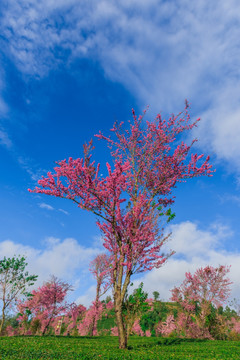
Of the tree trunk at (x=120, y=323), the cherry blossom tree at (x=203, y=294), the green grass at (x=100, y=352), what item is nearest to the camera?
the green grass at (x=100, y=352)

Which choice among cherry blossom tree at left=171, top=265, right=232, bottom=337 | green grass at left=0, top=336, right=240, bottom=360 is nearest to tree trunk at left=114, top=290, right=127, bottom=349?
green grass at left=0, top=336, right=240, bottom=360

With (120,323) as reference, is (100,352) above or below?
below

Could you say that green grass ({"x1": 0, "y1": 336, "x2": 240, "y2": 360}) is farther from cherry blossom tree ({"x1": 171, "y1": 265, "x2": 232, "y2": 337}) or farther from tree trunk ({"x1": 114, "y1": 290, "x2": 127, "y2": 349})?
cherry blossom tree ({"x1": 171, "y1": 265, "x2": 232, "y2": 337})

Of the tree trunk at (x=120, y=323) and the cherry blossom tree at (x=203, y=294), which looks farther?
the cherry blossom tree at (x=203, y=294)

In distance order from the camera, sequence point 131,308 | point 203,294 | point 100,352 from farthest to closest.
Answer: point 203,294 < point 131,308 < point 100,352

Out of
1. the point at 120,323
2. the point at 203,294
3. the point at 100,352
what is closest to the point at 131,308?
the point at 120,323

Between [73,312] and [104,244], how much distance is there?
77.7ft

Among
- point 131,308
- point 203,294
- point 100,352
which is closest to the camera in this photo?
point 100,352

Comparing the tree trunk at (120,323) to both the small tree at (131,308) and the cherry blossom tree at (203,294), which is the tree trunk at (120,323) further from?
the cherry blossom tree at (203,294)

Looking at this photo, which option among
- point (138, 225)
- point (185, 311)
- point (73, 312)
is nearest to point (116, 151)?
point (138, 225)

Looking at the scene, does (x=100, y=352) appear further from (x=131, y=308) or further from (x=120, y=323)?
(x=131, y=308)

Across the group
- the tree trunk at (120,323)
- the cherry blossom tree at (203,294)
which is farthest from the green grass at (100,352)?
the cherry blossom tree at (203,294)

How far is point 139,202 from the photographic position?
13078 millimetres

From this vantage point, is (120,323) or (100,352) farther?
(120,323)
